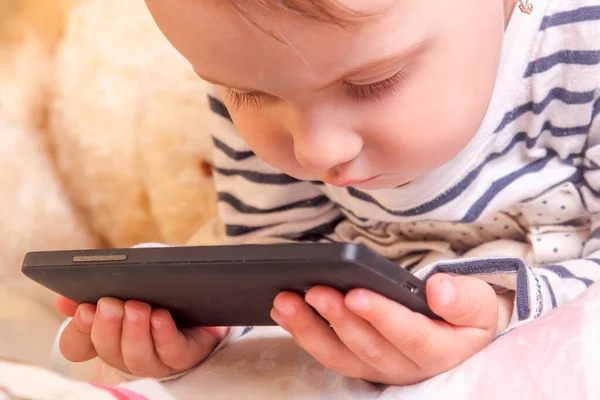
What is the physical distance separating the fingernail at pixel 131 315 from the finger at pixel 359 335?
0.53 feet

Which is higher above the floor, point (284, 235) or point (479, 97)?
point (479, 97)

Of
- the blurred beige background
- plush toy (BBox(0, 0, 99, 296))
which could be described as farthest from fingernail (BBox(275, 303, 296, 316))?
plush toy (BBox(0, 0, 99, 296))

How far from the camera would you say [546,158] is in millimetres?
695

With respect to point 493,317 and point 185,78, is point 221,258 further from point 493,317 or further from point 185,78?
point 185,78

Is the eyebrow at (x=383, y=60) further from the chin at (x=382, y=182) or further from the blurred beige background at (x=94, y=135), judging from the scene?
the blurred beige background at (x=94, y=135)

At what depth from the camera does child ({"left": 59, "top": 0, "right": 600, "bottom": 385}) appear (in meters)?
0.45

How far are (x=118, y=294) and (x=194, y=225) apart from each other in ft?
1.31

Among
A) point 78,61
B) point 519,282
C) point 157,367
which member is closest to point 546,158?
point 519,282

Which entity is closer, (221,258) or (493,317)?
(221,258)

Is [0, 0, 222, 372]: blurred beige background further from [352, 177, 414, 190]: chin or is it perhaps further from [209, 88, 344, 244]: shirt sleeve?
[352, 177, 414, 190]: chin

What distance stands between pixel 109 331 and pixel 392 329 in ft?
0.78

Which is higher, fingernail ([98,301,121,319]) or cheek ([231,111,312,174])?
cheek ([231,111,312,174])

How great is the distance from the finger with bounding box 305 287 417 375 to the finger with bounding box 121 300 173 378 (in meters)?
0.16

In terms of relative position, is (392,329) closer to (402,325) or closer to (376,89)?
(402,325)
